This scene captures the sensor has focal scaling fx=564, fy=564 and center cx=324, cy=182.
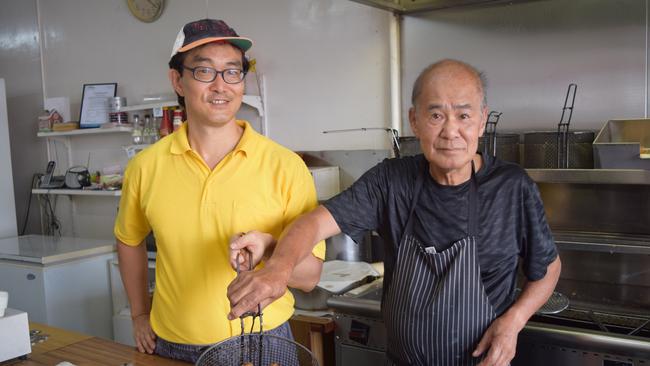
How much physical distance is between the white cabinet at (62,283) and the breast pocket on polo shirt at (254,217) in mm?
2395

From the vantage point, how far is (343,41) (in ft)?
10.4

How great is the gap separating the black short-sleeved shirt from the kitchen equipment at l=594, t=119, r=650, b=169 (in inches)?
32.9

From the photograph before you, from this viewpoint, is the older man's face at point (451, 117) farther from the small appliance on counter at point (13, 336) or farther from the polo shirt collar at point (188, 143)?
the small appliance on counter at point (13, 336)

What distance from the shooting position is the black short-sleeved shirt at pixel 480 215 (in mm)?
1411

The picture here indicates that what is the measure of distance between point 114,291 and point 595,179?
117 inches

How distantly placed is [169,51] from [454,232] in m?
3.24

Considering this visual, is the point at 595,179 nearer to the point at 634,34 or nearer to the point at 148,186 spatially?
the point at 634,34

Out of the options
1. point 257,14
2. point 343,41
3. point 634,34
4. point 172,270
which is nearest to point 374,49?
point 343,41

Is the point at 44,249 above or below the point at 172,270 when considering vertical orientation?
below

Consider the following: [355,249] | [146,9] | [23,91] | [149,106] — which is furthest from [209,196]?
[23,91]

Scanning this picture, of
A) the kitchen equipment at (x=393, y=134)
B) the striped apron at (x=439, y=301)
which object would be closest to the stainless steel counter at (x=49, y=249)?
the kitchen equipment at (x=393, y=134)

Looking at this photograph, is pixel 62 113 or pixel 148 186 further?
pixel 62 113

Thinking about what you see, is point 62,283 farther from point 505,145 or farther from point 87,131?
point 505,145

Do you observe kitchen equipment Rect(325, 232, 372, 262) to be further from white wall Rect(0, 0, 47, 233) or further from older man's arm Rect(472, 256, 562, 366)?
white wall Rect(0, 0, 47, 233)
